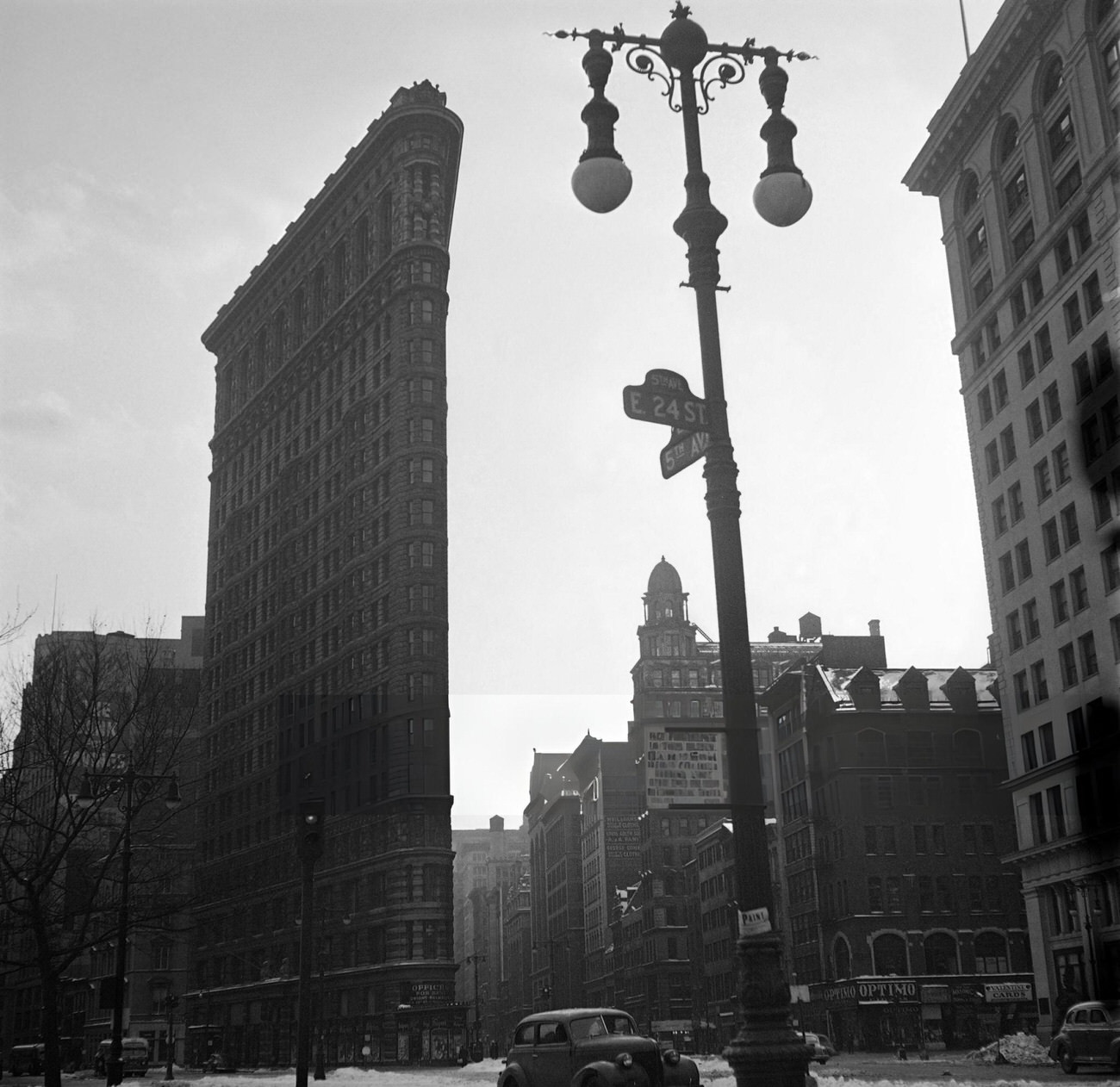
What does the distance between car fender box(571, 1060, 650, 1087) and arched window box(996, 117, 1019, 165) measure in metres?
62.9

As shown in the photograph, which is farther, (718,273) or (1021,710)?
(1021,710)

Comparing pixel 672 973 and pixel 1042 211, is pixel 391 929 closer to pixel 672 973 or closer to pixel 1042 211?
pixel 672 973

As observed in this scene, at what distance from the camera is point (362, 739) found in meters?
95.8

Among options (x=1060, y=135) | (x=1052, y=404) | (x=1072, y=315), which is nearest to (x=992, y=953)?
(x=1052, y=404)

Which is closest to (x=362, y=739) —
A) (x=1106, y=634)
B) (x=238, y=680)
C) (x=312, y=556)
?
(x=312, y=556)

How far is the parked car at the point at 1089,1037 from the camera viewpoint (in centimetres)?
3362

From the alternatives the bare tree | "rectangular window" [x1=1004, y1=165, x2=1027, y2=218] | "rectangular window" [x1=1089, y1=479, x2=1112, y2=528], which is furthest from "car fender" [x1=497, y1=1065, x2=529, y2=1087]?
"rectangular window" [x1=1004, y1=165, x2=1027, y2=218]

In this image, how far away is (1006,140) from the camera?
73062 mm

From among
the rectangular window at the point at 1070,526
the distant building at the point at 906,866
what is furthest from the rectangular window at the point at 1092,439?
the distant building at the point at 906,866

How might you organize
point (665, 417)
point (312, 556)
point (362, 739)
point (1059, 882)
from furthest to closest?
point (312, 556) < point (362, 739) < point (1059, 882) < point (665, 417)

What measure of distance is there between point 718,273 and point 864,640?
394ft

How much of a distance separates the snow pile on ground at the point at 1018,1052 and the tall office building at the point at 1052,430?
11025mm

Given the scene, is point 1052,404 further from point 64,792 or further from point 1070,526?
point 64,792

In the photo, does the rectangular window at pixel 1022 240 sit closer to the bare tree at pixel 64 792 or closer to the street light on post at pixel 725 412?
the bare tree at pixel 64 792
